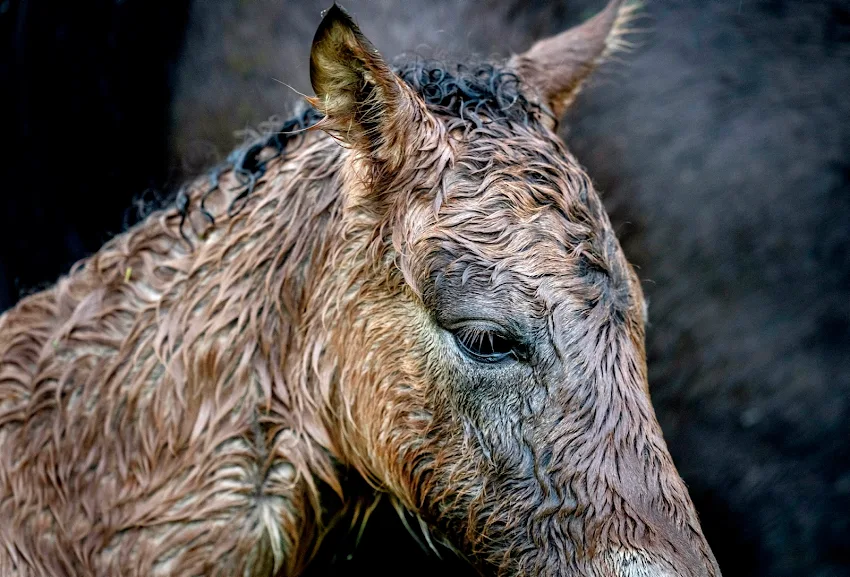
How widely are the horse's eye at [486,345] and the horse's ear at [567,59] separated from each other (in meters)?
1.34

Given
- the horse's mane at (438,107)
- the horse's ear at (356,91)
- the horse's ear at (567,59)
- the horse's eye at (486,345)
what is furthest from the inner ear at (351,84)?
the horse's ear at (567,59)

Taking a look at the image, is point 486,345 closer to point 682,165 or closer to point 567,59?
point 567,59

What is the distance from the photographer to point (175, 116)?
5926 mm

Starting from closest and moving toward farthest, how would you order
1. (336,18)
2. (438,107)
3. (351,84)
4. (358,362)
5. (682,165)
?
(336,18), (351,84), (358,362), (438,107), (682,165)

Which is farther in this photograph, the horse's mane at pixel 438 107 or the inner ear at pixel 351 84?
the horse's mane at pixel 438 107

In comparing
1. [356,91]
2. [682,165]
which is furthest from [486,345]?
[682,165]

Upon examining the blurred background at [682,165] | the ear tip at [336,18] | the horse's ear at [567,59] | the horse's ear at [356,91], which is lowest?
the blurred background at [682,165]

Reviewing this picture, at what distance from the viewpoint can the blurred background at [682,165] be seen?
13.0 ft

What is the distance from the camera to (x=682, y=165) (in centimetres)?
457

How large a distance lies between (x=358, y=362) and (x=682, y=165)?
2465mm

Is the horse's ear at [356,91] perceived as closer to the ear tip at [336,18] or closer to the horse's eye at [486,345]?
the ear tip at [336,18]

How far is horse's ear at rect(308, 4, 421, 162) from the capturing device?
264 cm

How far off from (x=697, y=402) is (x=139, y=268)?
2.74m

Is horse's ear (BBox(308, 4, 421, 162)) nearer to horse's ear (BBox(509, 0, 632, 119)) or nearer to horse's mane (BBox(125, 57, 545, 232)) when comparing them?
horse's mane (BBox(125, 57, 545, 232))
